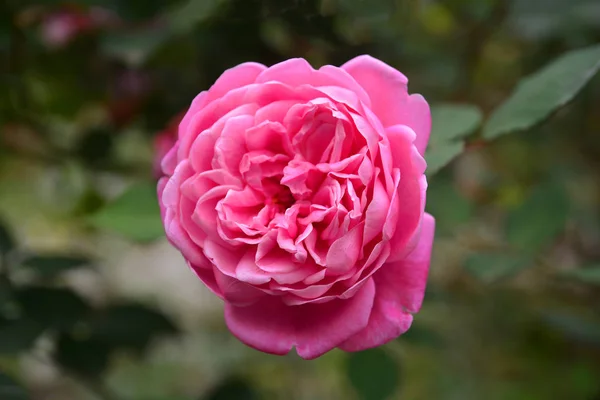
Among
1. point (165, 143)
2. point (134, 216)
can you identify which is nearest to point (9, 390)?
point (134, 216)

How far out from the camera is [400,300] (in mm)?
348

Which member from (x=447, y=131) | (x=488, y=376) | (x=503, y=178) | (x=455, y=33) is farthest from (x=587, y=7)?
(x=488, y=376)

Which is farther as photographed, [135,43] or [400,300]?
[135,43]

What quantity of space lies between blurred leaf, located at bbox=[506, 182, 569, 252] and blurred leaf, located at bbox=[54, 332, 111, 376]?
0.45 meters

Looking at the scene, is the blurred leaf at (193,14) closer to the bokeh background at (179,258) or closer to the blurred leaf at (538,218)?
the bokeh background at (179,258)

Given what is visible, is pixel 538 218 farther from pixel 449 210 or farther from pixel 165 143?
pixel 165 143

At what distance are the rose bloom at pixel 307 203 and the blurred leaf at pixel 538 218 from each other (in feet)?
1.07

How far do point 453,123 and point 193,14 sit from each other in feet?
0.78

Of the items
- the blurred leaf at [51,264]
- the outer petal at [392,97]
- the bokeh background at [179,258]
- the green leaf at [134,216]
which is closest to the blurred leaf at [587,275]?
the bokeh background at [179,258]

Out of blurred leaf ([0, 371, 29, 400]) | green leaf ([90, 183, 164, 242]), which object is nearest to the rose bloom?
green leaf ([90, 183, 164, 242])

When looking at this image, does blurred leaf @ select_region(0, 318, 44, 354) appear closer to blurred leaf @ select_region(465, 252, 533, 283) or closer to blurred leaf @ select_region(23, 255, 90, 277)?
blurred leaf @ select_region(23, 255, 90, 277)

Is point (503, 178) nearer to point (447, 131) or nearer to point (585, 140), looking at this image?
point (585, 140)

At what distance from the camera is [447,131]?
17.8 inches

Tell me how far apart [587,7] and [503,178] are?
34 cm
